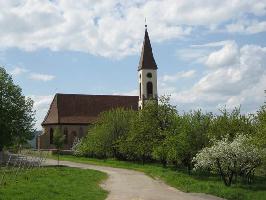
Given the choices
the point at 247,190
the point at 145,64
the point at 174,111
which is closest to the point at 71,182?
the point at 247,190

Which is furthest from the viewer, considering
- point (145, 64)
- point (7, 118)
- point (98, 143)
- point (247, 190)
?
point (145, 64)

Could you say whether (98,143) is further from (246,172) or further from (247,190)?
(247,190)

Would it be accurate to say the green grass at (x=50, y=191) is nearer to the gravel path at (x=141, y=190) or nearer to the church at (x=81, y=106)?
the gravel path at (x=141, y=190)

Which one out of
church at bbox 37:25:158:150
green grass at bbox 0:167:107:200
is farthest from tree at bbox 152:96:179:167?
church at bbox 37:25:158:150

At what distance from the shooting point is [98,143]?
209 feet

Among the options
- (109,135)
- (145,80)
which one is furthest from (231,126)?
(145,80)

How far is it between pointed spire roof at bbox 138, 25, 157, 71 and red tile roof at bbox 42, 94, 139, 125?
7817 mm

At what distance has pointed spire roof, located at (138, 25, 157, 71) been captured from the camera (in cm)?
9112

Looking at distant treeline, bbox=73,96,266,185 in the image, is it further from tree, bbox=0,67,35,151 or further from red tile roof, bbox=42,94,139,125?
red tile roof, bbox=42,94,139,125

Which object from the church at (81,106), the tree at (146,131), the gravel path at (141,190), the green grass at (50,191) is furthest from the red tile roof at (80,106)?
the green grass at (50,191)

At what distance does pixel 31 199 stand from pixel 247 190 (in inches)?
541

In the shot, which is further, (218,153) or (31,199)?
(218,153)

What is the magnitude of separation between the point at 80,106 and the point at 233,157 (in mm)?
61467

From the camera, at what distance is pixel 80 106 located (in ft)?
304
